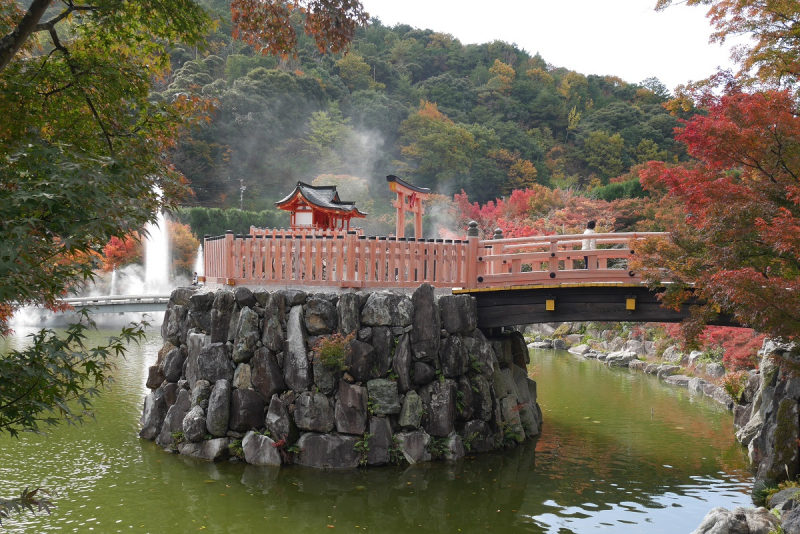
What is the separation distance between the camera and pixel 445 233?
3281 cm

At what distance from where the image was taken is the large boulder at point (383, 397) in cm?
968

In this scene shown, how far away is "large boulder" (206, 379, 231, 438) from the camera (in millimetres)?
9789

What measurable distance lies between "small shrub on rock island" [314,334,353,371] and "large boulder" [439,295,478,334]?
1.63m

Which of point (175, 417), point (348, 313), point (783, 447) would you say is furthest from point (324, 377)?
point (783, 447)

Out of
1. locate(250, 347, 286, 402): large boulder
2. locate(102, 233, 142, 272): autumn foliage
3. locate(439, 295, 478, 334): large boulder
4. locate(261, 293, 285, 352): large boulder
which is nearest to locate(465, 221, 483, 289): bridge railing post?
locate(439, 295, 478, 334): large boulder

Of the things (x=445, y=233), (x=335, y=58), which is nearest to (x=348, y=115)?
(x=335, y=58)

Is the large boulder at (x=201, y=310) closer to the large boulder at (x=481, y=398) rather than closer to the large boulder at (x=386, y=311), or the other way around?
the large boulder at (x=386, y=311)

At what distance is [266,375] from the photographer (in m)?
9.82

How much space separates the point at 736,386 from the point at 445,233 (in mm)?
19727

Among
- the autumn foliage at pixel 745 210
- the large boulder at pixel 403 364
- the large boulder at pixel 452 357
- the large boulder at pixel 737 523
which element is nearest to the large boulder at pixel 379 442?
the large boulder at pixel 403 364

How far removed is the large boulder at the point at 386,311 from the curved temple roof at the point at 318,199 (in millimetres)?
6921

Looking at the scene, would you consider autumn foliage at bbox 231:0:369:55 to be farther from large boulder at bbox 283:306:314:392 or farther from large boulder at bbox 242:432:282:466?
large boulder at bbox 242:432:282:466

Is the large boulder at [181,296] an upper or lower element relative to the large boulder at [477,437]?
upper

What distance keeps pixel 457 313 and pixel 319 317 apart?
2201 mm
